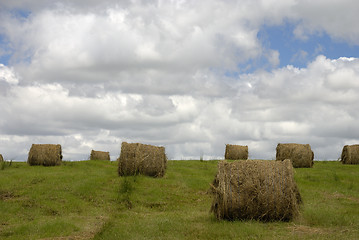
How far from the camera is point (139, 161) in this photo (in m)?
21.6

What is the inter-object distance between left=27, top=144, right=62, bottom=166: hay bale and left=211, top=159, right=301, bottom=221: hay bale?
1881 cm

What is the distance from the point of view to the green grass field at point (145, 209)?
436 inches

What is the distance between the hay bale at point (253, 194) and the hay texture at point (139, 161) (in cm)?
930

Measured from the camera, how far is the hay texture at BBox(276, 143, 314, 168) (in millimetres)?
29203

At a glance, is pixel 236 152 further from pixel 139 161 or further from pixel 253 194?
pixel 253 194

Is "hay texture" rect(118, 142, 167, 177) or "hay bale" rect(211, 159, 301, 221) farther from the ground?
"hay texture" rect(118, 142, 167, 177)

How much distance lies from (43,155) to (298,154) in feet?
61.1

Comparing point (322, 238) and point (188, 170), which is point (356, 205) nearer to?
point (322, 238)

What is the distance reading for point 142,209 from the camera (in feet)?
49.5

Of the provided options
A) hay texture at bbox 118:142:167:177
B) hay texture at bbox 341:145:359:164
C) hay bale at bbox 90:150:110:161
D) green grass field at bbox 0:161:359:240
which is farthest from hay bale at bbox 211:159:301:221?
hay bale at bbox 90:150:110:161

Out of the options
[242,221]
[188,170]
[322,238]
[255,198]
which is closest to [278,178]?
[255,198]

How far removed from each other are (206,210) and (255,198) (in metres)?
2.98

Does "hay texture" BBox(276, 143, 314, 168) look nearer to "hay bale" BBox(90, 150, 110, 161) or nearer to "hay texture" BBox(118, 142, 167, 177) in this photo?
"hay texture" BBox(118, 142, 167, 177)

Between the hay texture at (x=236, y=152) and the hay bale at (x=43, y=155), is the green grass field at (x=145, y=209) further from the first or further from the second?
the hay texture at (x=236, y=152)
